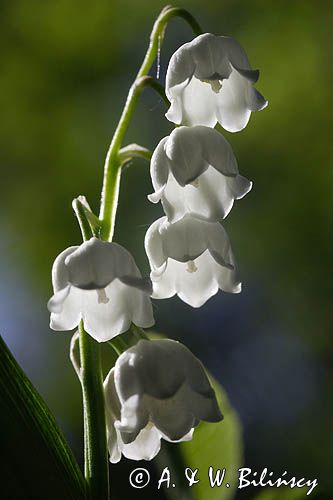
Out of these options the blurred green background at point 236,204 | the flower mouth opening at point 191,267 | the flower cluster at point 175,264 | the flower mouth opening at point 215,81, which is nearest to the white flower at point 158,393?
the flower cluster at point 175,264

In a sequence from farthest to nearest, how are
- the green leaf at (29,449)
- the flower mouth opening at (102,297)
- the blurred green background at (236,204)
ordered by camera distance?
the blurred green background at (236,204)
the flower mouth opening at (102,297)
the green leaf at (29,449)

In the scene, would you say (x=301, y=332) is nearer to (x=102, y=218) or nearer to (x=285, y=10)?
(x=285, y=10)

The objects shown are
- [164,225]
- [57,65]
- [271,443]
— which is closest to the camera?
[164,225]

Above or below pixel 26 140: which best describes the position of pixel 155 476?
below

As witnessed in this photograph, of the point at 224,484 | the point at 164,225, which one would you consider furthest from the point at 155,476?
the point at 164,225

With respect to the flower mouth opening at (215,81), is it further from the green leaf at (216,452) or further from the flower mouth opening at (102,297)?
the green leaf at (216,452)

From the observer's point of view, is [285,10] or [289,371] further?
[285,10]

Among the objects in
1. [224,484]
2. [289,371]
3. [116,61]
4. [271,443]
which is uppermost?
[116,61]

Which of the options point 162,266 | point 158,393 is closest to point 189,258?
point 162,266
